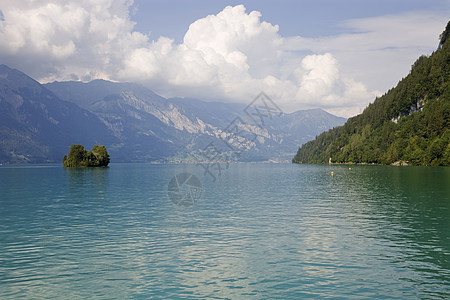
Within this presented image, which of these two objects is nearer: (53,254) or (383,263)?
(383,263)

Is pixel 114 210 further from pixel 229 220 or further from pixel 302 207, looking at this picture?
pixel 302 207

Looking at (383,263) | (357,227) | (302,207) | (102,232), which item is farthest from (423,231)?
(102,232)

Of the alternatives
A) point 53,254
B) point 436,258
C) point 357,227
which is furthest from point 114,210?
point 436,258

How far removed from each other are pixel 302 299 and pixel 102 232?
25.7m

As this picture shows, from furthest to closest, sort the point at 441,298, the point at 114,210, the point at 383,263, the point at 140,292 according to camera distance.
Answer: the point at 114,210, the point at 383,263, the point at 140,292, the point at 441,298

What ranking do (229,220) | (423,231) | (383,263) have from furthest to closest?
(229,220) < (423,231) < (383,263)

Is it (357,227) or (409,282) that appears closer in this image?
(409,282)

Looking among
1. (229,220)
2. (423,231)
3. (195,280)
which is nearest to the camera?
(195,280)

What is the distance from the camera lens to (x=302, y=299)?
868 inches

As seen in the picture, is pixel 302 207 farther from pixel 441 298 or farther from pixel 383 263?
pixel 441 298

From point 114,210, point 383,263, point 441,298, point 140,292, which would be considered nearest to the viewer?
point 441,298

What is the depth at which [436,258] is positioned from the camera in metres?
29.6

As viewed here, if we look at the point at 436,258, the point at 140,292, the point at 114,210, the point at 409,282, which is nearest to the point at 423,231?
the point at 436,258

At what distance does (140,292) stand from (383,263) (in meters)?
17.4
